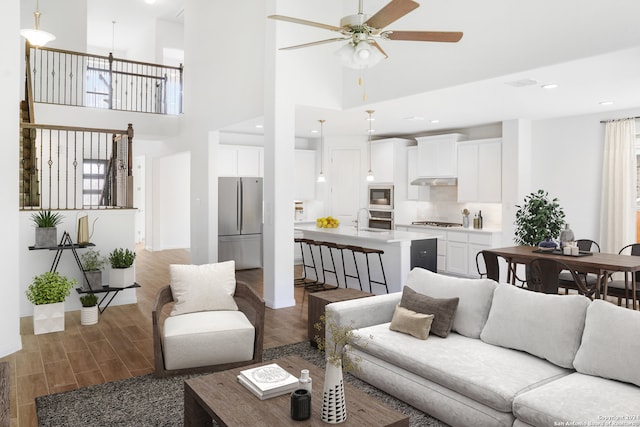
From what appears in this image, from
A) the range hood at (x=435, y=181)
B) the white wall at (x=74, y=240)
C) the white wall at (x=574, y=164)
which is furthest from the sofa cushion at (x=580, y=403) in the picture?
the range hood at (x=435, y=181)

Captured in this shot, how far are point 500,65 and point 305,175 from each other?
5.45 m

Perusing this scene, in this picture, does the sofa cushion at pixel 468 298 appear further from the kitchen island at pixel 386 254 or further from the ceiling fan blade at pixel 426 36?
the kitchen island at pixel 386 254

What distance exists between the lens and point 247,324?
3736 mm

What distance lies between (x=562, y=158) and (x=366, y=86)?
10.8 ft

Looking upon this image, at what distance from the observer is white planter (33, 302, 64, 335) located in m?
4.70

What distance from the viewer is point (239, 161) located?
911 centimetres

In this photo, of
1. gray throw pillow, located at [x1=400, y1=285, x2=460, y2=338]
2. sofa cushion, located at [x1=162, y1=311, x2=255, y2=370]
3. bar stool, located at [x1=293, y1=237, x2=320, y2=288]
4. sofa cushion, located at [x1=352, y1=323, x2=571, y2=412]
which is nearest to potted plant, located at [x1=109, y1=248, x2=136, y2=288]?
sofa cushion, located at [x1=162, y1=311, x2=255, y2=370]

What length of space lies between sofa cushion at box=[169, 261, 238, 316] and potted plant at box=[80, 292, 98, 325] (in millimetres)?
1727

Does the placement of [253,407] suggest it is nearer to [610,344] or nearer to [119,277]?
[610,344]

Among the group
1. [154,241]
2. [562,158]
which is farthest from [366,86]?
[154,241]

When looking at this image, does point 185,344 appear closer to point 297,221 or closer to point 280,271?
point 280,271

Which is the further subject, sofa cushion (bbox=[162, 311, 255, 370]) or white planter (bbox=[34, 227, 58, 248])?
white planter (bbox=[34, 227, 58, 248])

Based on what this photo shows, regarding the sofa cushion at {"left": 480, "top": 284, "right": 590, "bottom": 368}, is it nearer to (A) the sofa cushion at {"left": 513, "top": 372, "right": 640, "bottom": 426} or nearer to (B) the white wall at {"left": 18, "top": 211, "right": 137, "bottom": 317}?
(A) the sofa cushion at {"left": 513, "top": 372, "right": 640, "bottom": 426}

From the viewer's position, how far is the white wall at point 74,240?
5359mm
